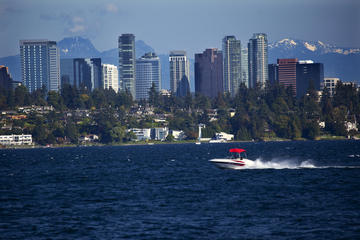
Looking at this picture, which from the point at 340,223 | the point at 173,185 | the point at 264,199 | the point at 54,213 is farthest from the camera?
the point at 173,185

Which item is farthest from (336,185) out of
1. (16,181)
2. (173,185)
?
(16,181)

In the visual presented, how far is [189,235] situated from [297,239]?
7508mm

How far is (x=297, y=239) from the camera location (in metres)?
43.7

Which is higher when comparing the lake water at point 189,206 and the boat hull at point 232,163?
the boat hull at point 232,163

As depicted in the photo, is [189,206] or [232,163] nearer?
[189,206]

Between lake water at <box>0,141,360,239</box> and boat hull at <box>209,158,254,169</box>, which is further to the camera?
boat hull at <box>209,158,254,169</box>

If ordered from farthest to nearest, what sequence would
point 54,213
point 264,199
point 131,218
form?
point 264,199 < point 54,213 < point 131,218

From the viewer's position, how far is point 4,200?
224 ft

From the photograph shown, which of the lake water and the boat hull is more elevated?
the boat hull

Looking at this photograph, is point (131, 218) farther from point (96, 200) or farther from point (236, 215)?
point (96, 200)

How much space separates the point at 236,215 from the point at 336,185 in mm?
23092

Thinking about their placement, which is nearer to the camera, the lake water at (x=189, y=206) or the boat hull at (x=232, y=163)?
the lake water at (x=189, y=206)

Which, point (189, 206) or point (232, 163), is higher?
point (232, 163)

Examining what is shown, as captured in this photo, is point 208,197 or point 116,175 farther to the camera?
point 116,175
